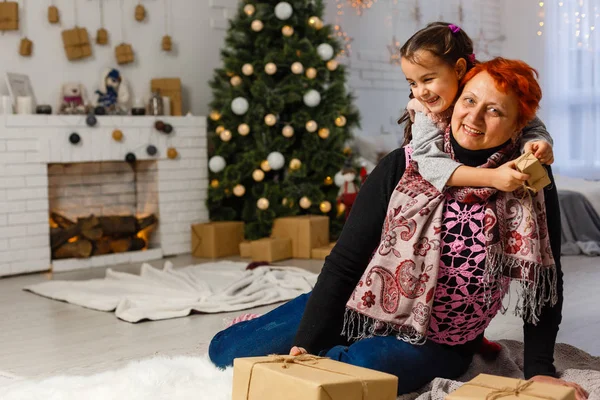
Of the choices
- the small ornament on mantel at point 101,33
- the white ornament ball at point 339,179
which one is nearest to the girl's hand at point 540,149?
the white ornament ball at point 339,179

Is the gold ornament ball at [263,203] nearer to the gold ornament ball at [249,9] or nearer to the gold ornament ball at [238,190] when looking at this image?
the gold ornament ball at [238,190]

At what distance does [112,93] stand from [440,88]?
12.9ft

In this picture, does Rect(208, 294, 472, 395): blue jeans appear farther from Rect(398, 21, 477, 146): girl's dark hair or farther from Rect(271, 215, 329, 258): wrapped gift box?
Rect(271, 215, 329, 258): wrapped gift box

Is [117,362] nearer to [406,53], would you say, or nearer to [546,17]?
[406,53]

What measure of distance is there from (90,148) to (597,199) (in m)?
3.37

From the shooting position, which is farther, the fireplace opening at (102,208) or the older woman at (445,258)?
the fireplace opening at (102,208)

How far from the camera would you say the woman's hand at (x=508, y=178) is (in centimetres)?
174

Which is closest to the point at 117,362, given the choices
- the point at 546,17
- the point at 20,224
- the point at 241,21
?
the point at 20,224

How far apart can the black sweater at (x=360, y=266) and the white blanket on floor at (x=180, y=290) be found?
1.68 metres

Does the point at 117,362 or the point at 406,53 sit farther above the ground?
the point at 406,53

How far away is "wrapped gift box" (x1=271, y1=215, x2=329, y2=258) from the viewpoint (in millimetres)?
5199

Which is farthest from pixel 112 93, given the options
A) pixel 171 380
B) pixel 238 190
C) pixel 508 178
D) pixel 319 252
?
pixel 508 178

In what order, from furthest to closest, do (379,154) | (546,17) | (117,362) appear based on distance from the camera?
(546,17) → (379,154) → (117,362)

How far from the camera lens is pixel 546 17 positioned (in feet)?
23.5
